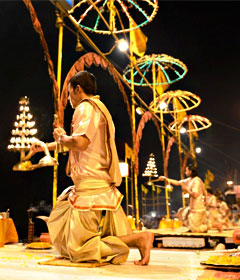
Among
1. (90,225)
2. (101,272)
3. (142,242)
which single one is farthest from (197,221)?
(101,272)

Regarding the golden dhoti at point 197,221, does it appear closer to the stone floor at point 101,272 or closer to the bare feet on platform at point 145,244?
the stone floor at point 101,272

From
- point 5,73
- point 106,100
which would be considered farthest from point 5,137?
point 106,100

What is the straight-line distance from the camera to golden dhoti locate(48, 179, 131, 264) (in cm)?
236

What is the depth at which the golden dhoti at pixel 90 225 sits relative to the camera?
7.73 ft

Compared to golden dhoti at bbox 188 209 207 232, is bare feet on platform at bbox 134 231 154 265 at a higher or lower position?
higher

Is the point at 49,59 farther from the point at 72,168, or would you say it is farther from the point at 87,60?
the point at 72,168

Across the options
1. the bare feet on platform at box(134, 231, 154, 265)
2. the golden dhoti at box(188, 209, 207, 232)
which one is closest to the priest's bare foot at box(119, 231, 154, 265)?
the bare feet on platform at box(134, 231, 154, 265)

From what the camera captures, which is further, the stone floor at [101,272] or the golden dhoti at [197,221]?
the golden dhoti at [197,221]

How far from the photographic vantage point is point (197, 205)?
275 inches

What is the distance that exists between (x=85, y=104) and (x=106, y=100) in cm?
525

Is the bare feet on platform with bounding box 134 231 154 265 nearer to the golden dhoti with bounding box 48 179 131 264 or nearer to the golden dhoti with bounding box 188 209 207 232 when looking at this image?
the golden dhoti with bounding box 48 179 131 264

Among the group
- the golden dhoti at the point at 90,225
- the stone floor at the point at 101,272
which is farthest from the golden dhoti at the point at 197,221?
the golden dhoti at the point at 90,225

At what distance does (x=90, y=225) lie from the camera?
7.86ft

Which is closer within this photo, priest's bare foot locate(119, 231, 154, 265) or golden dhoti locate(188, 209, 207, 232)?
priest's bare foot locate(119, 231, 154, 265)
